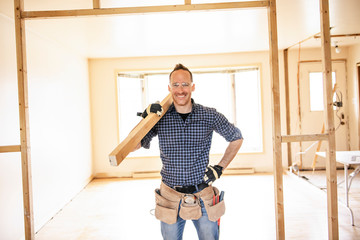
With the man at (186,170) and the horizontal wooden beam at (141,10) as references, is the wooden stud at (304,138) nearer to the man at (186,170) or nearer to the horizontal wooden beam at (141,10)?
the man at (186,170)

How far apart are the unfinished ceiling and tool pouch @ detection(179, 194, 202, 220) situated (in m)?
1.61

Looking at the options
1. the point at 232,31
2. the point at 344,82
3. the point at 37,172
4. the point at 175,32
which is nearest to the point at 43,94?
the point at 37,172

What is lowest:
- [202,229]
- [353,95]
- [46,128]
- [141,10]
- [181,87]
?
[202,229]

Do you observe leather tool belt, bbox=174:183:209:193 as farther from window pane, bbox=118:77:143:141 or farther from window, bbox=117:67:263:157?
window pane, bbox=118:77:143:141

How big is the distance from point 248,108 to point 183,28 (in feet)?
9.25

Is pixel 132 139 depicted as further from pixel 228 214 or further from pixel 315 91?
pixel 315 91

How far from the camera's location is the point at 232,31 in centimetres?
407

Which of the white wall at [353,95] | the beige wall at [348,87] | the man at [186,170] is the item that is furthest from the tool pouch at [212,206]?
the white wall at [353,95]

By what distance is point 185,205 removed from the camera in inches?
69.4

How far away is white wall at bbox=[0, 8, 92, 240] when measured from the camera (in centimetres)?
285

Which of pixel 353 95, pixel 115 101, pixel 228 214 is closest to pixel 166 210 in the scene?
pixel 228 214

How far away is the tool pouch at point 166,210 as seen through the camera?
1.74 metres

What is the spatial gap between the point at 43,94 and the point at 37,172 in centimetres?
100

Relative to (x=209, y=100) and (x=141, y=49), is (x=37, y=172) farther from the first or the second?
(x=209, y=100)
